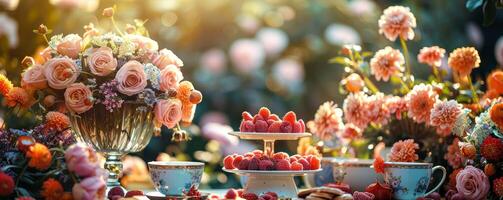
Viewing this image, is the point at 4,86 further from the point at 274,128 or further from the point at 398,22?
the point at 398,22

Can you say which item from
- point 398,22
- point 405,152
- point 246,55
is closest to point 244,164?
point 405,152

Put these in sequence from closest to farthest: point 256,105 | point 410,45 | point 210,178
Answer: point 210,178
point 256,105
point 410,45

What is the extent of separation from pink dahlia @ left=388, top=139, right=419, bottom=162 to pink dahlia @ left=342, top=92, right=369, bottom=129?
0.55 ft

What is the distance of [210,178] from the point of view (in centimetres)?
396

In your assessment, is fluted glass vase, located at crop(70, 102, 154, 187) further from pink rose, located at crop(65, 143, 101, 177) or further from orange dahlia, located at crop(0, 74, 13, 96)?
pink rose, located at crop(65, 143, 101, 177)

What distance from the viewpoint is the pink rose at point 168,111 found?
8.08 feet

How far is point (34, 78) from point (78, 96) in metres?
0.12

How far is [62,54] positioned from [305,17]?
227cm

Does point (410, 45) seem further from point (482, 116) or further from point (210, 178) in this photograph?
point (482, 116)

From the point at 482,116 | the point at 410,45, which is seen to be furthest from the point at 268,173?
the point at 410,45

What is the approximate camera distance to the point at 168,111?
8.09 ft

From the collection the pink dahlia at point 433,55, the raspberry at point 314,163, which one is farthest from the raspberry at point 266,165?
the pink dahlia at point 433,55

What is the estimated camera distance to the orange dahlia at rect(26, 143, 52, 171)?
202cm

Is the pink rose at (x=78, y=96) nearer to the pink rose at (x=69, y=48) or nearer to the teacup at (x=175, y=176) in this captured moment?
the pink rose at (x=69, y=48)
